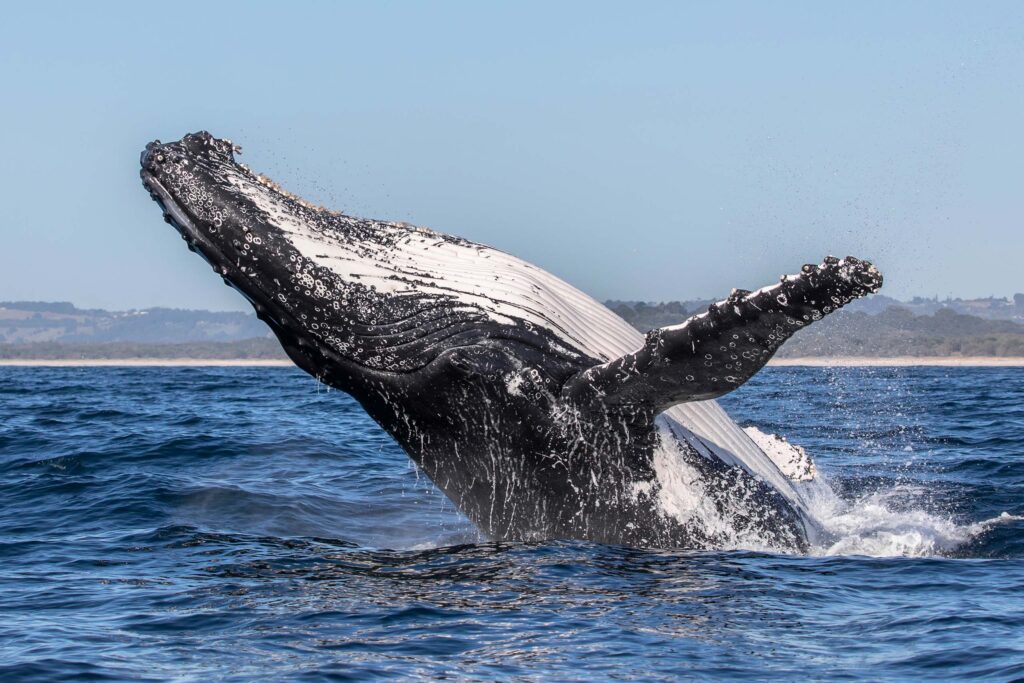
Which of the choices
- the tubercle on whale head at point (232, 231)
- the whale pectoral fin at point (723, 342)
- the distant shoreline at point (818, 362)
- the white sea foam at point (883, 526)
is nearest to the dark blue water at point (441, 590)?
the white sea foam at point (883, 526)

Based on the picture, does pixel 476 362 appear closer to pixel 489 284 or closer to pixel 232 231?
pixel 489 284

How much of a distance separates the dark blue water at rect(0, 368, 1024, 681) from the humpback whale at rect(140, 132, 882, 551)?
339 millimetres

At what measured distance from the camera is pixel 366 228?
8906mm

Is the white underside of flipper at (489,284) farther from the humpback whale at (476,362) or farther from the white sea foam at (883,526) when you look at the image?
the white sea foam at (883,526)

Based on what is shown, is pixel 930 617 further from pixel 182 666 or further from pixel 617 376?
pixel 182 666

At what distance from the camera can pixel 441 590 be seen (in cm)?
804

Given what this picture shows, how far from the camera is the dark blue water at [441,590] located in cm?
666

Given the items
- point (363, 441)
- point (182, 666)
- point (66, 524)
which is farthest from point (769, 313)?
point (363, 441)

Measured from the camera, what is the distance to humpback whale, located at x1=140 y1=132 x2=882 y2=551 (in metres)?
8.27

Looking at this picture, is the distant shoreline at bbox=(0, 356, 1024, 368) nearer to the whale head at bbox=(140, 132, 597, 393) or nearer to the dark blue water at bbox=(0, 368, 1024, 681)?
the dark blue water at bbox=(0, 368, 1024, 681)

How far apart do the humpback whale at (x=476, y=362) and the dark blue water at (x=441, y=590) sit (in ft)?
1.11

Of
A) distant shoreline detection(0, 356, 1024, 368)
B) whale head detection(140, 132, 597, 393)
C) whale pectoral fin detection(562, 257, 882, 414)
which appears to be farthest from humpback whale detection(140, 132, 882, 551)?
distant shoreline detection(0, 356, 1024, 368)

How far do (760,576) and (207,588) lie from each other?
3523mm

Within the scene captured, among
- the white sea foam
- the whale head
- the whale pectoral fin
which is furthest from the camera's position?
the white sea foam
